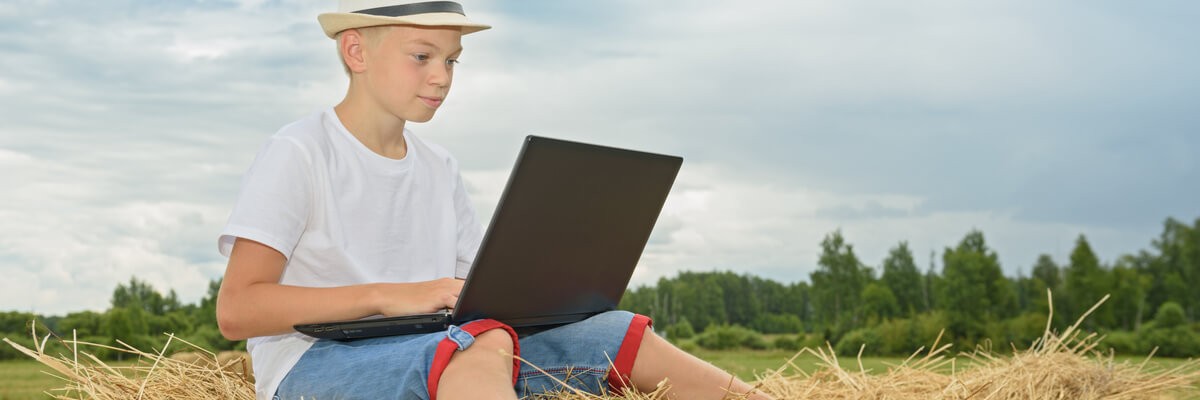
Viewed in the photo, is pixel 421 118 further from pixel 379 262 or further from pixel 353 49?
pixel 379 262

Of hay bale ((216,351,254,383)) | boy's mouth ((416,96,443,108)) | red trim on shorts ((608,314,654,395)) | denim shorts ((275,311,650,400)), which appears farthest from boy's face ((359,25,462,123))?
hay bale ((216,351,254,383))

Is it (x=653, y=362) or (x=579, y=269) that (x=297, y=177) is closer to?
(x=579, y=269)

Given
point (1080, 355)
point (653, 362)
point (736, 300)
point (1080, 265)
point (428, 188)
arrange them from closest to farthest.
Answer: point (653, 362) < point (428, 188) < point (1080, 355) < point (736, 300) < point (1080, 265)

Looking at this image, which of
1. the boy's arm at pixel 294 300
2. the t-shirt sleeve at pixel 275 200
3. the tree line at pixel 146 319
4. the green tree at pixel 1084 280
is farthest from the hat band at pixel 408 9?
the green tree at pixel 1084 280

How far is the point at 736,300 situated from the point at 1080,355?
4705mm

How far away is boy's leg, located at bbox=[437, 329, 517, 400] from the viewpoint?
1.84 metres

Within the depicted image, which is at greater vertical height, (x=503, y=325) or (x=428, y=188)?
(x=428, y=188)

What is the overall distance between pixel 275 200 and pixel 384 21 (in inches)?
21.7

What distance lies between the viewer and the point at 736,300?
833 cm

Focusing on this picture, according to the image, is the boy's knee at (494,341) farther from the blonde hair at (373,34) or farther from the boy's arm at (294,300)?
the blonde hair at (373,34)

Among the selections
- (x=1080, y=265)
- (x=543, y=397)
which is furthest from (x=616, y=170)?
(x=1080, y=265)

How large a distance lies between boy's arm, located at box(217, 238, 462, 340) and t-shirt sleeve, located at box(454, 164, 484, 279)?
739 mm

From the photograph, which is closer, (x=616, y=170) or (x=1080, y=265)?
(x=616, y=170)

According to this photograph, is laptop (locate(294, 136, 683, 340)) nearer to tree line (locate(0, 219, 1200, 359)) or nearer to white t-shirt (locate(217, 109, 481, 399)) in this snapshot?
white t-shirt (locate(217, 109, 481, 399))
